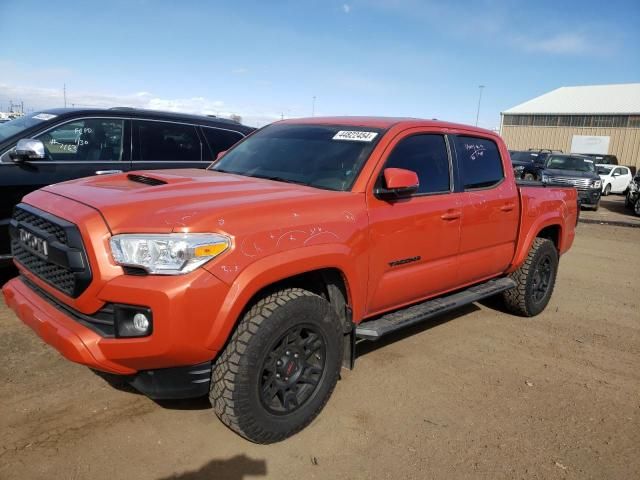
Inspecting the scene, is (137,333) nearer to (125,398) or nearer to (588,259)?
(125,398)

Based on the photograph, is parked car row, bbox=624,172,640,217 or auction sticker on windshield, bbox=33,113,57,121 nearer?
auction sticker on windshield, bbox=33,113,57,121

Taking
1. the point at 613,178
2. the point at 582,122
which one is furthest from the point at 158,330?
the point at 582,122

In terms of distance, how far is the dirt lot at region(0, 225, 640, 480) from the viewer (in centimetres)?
273

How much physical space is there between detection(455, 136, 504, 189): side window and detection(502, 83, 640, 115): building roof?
153 feet

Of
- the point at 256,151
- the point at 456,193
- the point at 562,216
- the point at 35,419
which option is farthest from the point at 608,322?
the point at 35,419

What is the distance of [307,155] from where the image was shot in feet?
12.3

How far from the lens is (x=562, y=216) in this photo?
5398 mm

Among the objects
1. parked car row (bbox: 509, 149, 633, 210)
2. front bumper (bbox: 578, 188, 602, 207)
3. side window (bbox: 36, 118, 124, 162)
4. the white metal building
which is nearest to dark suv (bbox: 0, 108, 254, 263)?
side window (bbox: 36, 118, 124, 162)

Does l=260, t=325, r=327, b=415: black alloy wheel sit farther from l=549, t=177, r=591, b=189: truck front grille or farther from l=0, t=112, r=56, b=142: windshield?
l=549, t=177, r=591, b=189: truck front grille

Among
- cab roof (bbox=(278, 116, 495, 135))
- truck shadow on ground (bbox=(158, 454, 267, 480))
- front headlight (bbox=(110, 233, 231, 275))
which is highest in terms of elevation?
cab roof (bbox=(278, 116, 495, 135))

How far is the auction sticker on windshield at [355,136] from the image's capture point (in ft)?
11.8

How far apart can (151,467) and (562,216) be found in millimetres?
4627

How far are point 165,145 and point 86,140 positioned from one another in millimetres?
868

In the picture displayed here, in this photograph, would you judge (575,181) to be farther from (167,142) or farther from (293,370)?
(293,370)
